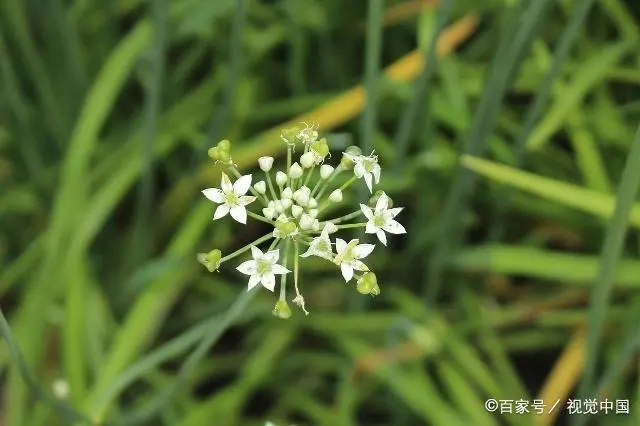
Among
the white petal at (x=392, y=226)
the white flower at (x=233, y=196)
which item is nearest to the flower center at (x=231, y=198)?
the white flower at (x=233, y=196)

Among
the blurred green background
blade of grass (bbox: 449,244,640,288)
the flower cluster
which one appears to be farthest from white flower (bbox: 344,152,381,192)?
blade of grass (bbox: 449,244,640,288)

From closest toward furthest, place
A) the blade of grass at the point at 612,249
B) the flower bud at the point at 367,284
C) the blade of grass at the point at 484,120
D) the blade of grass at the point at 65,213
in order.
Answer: the flower bud at the point at 367,284, the blade of grass at the point at 612,249, the blade of grass at the point at 484,120, the blade of grass at the point at 65,213

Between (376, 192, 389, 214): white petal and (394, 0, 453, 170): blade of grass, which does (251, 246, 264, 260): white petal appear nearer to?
(376, 192, 389, 214): white petal

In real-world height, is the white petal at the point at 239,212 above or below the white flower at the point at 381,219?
below

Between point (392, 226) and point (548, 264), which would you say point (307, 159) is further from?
point (548, 264)

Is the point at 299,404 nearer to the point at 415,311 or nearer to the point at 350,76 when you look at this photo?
the point at 415,311

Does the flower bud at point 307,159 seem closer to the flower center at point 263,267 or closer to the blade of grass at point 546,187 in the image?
the flower center at point 263,267

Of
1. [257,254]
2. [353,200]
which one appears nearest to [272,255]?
[257,254]
